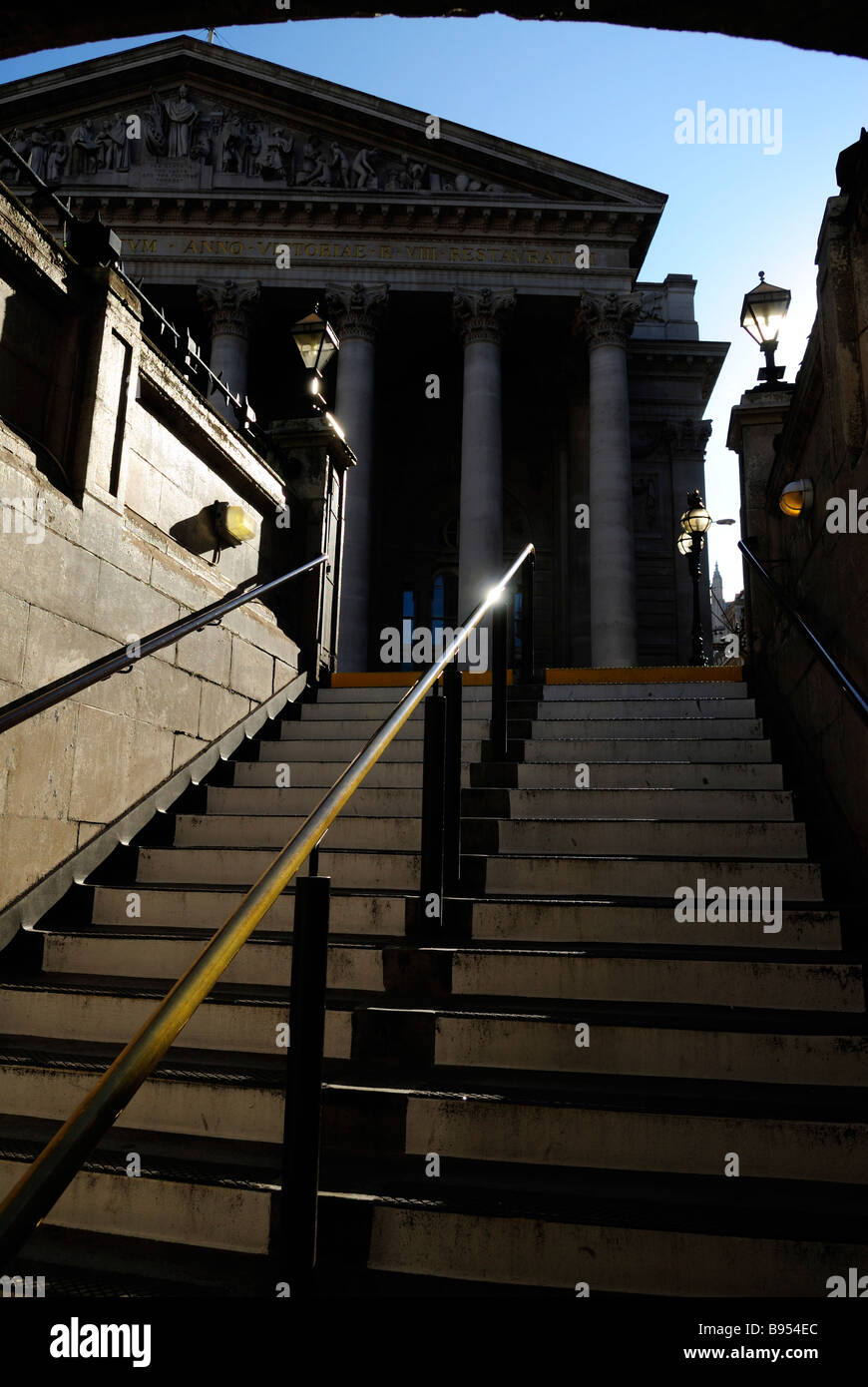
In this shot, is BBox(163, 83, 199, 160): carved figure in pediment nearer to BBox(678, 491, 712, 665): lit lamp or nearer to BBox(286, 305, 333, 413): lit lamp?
BBox(678, 491, 712, 665): lit lamp

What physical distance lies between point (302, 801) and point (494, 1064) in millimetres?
2606

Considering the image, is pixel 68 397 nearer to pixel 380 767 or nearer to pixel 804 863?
pixel 380 767

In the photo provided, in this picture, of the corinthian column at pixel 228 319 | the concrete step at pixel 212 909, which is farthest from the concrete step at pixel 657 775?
the corinthian column at pixel 228 319

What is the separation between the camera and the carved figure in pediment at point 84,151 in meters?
23.8

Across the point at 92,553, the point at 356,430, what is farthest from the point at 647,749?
the point at 356,430

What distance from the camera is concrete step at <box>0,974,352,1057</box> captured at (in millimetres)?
3598

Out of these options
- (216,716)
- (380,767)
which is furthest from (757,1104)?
(216,716)

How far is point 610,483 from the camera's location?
21.7 metres

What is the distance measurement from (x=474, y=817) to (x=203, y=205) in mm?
23279

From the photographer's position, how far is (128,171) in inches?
941

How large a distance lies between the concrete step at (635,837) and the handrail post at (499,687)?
0.91 m

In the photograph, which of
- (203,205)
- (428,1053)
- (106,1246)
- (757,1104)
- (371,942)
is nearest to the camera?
(106,1246)

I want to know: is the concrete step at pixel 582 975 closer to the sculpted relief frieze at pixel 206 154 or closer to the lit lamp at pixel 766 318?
the lit lamp at pixel 766 318

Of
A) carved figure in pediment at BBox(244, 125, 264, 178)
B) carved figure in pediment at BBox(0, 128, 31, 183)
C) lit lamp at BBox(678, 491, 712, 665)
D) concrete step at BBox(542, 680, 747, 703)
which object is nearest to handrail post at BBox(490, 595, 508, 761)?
concrete step at BBox(542, 680, 747, 703)
